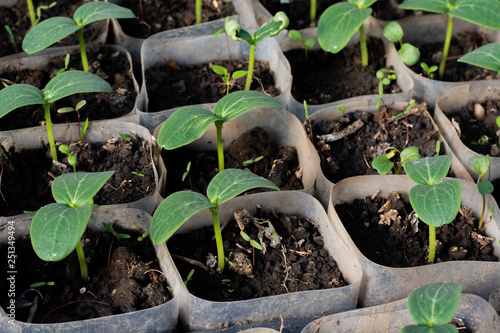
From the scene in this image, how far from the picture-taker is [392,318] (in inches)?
57.1

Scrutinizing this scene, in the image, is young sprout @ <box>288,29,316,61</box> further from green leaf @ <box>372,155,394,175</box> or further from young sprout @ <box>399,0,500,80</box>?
green leaf @ <box>372,155,394,175</box>

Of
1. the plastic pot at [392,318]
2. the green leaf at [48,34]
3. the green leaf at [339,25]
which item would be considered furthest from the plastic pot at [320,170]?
the green leaf at [48,34]

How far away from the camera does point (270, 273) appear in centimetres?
160

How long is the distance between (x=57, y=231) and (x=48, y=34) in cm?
82

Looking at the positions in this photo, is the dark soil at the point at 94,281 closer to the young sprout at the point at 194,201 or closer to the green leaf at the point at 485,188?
the young sprout at the point at 194,201

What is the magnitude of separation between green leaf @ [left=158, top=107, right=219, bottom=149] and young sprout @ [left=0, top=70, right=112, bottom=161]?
25 centimetres

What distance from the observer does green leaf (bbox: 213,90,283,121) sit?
161 cm

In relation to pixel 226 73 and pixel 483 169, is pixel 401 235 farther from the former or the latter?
pixel 226 73

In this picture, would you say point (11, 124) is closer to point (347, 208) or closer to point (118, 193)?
point (118, 193)

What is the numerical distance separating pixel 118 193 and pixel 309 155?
0.63 m

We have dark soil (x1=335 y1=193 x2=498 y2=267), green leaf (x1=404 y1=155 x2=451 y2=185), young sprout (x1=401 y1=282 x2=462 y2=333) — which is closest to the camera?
young sprout (x1=401 y1=282 x2=462 y2=333)

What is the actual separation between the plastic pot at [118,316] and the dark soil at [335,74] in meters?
0.85

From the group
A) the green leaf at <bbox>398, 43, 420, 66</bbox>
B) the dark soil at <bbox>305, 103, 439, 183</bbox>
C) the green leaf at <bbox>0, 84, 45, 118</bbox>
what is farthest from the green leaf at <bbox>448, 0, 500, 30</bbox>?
the green leaf at <bbox>0, 84, 45, 118</bbox>

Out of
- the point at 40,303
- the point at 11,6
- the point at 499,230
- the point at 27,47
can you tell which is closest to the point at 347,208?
the point at 499,230
